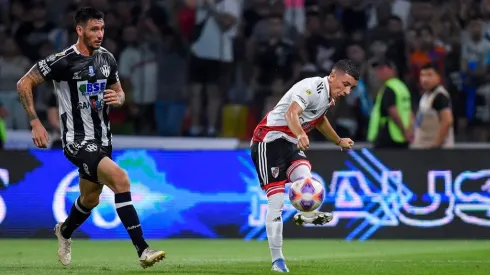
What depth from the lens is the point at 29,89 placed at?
10.5 metres

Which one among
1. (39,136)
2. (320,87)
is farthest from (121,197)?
(320,87)

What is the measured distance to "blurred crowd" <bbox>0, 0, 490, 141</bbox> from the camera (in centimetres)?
1838

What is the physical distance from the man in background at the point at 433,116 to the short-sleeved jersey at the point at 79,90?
6.75 m

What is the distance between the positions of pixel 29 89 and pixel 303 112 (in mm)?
2713

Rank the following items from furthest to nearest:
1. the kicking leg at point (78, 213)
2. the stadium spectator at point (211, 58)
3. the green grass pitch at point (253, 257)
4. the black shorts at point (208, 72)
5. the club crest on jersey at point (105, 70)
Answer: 1. the black shorts at point (208, 72)
2. the stadium spectator at point (211, 58)
3. the kicking leg at point (78, 213)
4. the club crest on jersey at point (105, 70)
5. the green grass pitch at point (253, 257)

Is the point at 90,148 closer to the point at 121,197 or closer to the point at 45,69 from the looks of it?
the point at 121,197

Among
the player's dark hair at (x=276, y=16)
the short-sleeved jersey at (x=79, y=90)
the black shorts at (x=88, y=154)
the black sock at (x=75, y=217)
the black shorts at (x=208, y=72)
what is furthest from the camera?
the player's dark hair at (x=276, y=16)

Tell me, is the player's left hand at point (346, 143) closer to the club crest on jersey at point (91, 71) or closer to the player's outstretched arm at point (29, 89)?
the club crest on jersey at point (91, 71)

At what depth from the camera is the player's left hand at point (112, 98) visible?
10.6m

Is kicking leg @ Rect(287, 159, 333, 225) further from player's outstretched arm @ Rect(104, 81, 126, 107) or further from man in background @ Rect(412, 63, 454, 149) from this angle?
man in background @ Rect(412, 63, 454, 149)

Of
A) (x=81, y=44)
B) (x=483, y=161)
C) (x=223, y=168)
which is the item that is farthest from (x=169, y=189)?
(x=81, y=44)

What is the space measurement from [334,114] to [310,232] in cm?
301

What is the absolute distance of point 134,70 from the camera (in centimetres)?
1875

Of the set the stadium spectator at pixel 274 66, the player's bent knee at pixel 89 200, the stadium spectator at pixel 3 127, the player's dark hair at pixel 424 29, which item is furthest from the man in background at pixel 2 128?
the player's dark hair at pixel 424 29
